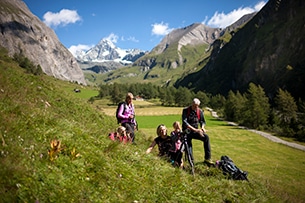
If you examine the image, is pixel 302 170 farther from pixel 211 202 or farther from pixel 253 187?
pixel 211 202

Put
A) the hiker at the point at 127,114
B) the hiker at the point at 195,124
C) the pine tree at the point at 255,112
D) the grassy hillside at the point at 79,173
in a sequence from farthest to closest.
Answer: the pine tree at the point at 255,112, the hiker at the point at 127,114, the hiker at the point at 195,124, the grassy hillside at the point at 79,173

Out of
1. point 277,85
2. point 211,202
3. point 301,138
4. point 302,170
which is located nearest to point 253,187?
point 211,202

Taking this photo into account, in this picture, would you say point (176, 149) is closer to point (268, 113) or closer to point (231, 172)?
point (231, 172)

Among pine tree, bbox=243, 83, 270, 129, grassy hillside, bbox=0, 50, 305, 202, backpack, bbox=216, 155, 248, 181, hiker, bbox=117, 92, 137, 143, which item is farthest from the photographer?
pine tree, bbox=243, 83, 270, 129

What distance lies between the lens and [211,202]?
679 centimetres

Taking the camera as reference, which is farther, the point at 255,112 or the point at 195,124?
the point at 255,112

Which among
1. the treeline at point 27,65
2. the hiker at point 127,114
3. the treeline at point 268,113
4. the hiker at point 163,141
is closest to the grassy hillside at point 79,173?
the hiker at point 163,141

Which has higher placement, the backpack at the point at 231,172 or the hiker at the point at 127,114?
the hiker at the point at 127,114

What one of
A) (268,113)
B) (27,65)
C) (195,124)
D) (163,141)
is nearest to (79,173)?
(163,141)

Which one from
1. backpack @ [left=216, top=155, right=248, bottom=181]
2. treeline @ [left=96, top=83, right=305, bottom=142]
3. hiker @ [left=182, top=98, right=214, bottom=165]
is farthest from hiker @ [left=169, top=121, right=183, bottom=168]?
treeline @ [left=96, top=83, right=305, bottom=142]

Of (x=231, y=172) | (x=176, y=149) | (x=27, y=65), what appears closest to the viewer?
(x=231, y=172)

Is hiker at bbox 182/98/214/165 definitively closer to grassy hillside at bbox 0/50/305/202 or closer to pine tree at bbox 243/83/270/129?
grassy hillside at bbox 0/50/305/202

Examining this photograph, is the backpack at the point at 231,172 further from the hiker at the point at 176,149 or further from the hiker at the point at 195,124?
the hiker at the point at 176,149

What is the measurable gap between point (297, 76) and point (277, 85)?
15.3m
